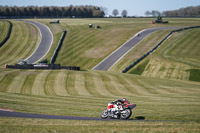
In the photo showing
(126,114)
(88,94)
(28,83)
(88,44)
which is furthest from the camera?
(88,44)

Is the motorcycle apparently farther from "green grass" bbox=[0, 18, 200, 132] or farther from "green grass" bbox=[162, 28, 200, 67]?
"green grass" bbox=[162, 28, 200, 67]

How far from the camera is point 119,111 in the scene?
2295 centimetres

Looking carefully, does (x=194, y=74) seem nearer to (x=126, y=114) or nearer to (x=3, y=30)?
(x=126, y=114)

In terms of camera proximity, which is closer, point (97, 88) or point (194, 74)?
point (97, 88)

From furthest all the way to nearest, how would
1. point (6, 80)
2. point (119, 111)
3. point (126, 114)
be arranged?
point (6, 80) < point (119, 111) < point (126, 114)

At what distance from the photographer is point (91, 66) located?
7644cm

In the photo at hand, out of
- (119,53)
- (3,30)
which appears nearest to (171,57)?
(119,53)

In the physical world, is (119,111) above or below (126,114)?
above

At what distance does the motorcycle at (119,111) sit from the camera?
22641mm

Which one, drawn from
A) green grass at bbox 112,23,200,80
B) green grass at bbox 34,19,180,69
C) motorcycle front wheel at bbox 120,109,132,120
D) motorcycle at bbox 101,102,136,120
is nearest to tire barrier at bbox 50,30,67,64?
green grass at bbox 34,19,180,69

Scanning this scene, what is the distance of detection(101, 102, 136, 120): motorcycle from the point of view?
22.6 metres

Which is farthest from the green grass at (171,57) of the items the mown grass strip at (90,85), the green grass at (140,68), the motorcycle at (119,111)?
the motorcycle at (119,111)

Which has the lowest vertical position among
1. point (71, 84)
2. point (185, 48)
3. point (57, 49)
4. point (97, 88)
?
point (57, 49)

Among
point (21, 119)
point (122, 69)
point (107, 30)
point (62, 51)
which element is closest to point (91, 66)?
point (122, 69)
